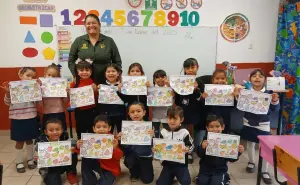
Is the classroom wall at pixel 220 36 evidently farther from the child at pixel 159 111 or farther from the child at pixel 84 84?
the child at pixel 159 111

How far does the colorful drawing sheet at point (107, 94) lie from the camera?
2975mm

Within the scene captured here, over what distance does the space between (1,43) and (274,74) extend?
4117mm

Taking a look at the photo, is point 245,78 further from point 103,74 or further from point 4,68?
point 4,68

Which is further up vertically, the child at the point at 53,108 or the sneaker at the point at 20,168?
the child at the point at 53,108

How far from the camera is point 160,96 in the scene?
3.00 metres

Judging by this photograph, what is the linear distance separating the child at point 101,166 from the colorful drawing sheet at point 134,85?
39cm

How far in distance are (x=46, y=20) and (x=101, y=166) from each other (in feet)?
8.51

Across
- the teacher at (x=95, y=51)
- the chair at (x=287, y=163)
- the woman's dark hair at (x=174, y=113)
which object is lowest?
the chair at (x=287, y=163)

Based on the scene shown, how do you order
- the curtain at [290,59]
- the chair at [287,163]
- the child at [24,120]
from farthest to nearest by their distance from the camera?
1. the curtain at [290,59]
2. the child at [24,120]
3. the chair at [287,163]

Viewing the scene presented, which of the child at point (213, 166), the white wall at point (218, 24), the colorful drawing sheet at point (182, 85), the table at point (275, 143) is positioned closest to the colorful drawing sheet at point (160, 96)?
the colorful drawing sheet at point (182, 85)

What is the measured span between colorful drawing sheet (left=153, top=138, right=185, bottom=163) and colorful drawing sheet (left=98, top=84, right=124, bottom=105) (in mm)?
741

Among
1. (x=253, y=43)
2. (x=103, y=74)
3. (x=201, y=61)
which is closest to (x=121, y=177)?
(x=103, y=74)

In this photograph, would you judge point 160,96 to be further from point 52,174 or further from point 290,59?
point 290,59

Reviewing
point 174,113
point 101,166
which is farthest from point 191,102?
point 101,166
